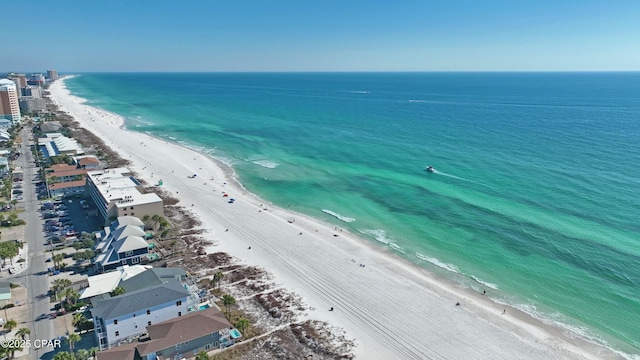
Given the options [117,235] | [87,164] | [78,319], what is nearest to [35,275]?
[117,235]

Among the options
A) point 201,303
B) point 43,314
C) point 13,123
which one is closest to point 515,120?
point 201,303

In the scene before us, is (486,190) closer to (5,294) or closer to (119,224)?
(119,224)

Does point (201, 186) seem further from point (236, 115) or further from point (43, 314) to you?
point (236, 115)

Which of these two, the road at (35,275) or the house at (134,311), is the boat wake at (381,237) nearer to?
the house at (134,311)

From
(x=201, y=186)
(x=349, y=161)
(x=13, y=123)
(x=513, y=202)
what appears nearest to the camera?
(x=513, y=202)

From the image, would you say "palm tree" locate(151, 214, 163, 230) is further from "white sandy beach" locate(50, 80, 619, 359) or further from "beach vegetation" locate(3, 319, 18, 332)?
"beach vegetation" locate(3, 319, 18, 332)

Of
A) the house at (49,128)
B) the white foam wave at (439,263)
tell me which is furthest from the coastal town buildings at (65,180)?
the white foam wave at (439,263)

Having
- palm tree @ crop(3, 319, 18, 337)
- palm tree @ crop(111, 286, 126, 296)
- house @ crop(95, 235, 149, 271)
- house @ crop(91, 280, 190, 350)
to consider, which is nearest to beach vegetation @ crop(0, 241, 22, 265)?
house @ crop(95, 235, 149, 271)
